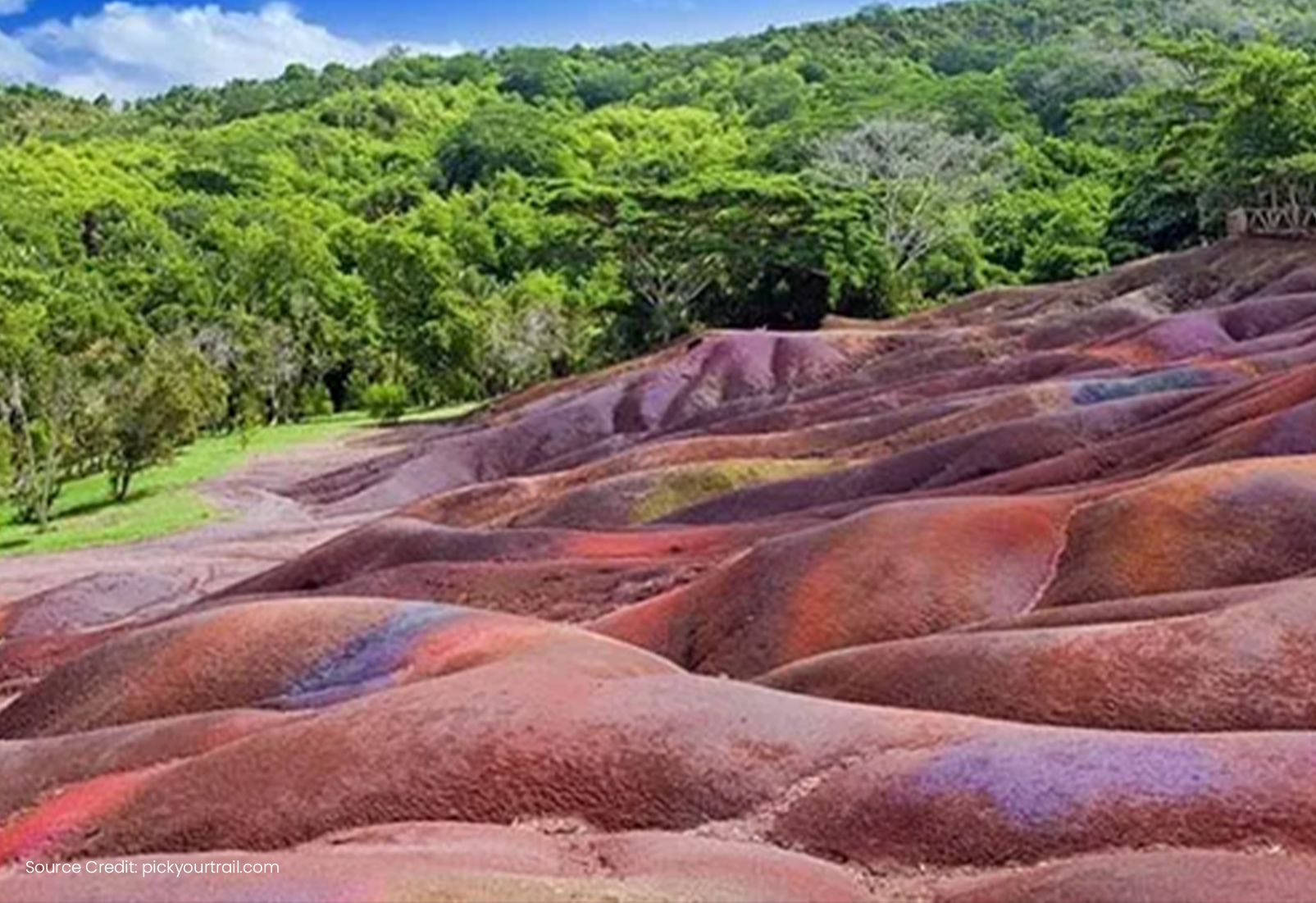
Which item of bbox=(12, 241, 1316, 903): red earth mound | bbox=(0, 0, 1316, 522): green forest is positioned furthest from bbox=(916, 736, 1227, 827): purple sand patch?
bbox=(0, 0, 1316, 522): green forest

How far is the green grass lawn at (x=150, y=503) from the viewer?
52938 mm

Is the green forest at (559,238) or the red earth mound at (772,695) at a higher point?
the green forest at (559,238)

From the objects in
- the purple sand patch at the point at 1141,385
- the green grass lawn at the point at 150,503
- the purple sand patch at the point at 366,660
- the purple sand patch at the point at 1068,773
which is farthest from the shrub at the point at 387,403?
the purple sand patch at the point at 1068,773

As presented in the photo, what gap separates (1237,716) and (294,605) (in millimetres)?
10460

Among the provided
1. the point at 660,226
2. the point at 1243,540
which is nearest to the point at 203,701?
the point at 1243,540

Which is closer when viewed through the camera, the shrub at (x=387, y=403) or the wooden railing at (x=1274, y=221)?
the wooden railing at (x=1274, y=221)

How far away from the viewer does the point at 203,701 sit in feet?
59.1

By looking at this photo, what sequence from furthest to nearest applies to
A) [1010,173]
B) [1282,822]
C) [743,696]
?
[1010,173]
[743,696]
[1282,822]

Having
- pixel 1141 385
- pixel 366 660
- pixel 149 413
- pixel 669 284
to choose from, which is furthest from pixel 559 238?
pixel 366 660

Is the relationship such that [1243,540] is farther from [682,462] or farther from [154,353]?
[154,353]

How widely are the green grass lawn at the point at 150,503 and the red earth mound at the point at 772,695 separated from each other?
1619cm

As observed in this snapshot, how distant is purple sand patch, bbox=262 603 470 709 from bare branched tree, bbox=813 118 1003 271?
70.6 meters

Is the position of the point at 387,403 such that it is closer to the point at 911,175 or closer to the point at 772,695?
the point at 911,175

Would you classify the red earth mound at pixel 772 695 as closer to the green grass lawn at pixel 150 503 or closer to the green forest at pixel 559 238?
the green grass lawn at pixel 150 503
